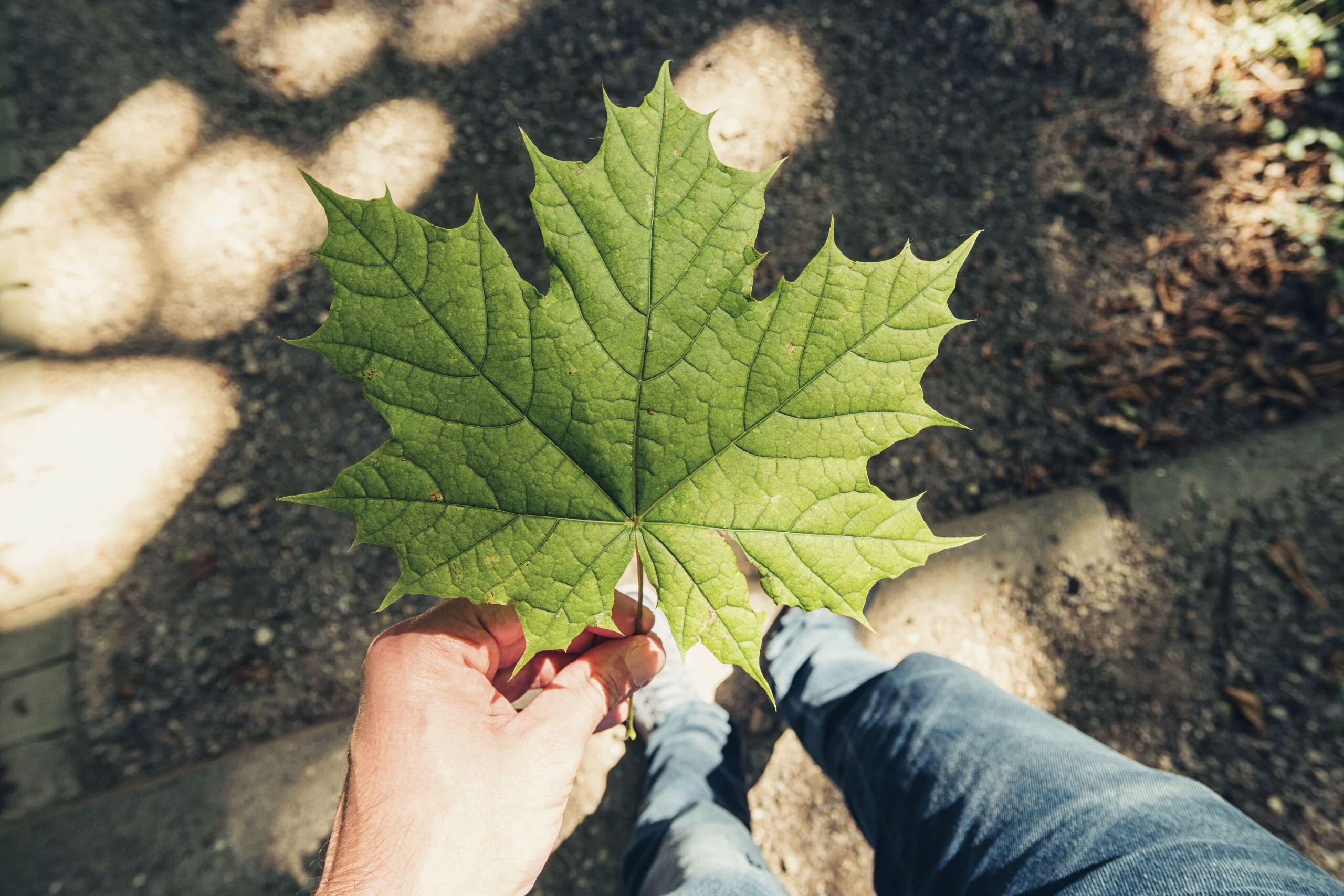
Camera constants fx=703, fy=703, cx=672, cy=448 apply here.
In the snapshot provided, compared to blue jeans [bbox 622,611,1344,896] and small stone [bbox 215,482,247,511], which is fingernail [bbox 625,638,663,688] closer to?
blue jeans [bbox 622,611,1344,896]

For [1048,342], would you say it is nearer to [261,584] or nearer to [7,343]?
[261,584]

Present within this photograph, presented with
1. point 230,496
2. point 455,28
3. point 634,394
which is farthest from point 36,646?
point 455,28

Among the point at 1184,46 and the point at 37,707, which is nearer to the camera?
the point at 37,707

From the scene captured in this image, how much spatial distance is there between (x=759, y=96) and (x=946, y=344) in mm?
1344

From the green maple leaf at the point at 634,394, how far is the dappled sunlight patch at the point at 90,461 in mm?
2176

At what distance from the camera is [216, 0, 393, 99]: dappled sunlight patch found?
307 centimetres

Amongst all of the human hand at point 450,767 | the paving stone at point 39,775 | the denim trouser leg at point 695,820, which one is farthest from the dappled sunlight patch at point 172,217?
the denim trouser leg at point 695,820

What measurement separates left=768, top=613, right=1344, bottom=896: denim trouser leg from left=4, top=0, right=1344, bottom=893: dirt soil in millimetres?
596

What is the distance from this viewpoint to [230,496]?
279 cm

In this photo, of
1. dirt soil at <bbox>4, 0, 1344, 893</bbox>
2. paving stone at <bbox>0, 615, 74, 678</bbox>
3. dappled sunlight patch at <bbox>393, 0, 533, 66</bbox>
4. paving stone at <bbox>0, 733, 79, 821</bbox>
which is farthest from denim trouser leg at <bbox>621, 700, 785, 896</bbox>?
dappled sunlight patch at <bbox>393, 0, 533, 66</bbox>

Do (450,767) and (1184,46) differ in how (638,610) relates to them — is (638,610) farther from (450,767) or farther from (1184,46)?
(1184,46)

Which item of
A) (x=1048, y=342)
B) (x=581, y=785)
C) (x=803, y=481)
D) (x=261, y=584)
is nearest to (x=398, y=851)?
(x=803, y=481)

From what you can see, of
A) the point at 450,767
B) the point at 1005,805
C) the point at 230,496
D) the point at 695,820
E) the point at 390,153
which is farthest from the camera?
the point at 390,153

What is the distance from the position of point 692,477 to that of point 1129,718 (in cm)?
240
